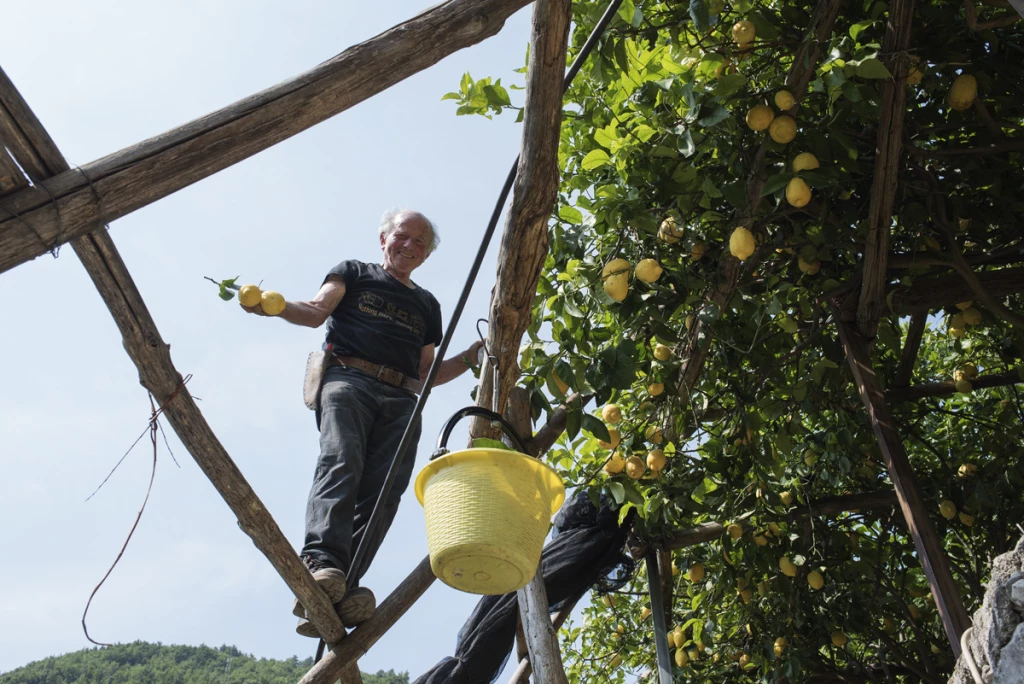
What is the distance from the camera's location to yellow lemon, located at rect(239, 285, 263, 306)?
8.71ft

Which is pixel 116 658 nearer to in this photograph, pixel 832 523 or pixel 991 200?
pixel 832 523

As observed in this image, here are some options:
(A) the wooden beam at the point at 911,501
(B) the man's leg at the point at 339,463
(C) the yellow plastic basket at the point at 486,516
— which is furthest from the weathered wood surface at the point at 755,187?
(C) the yellow plastic basket at the point at 486,516

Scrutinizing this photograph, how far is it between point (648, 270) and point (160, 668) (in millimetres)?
3532

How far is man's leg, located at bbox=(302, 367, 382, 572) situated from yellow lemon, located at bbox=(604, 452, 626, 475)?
817 millimetres

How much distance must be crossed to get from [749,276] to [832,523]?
2016 mm

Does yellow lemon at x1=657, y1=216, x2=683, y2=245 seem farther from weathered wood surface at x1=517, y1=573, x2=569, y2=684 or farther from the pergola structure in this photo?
weathered wood surface at x1=517, y1=573, x2=569, y2=684

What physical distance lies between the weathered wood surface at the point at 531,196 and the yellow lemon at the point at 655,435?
80cm

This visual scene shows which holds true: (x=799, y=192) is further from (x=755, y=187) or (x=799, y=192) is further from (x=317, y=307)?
(x=317, y=307)

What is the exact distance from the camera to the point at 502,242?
253 centimetres

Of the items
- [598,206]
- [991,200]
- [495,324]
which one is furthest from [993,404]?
[495,324]

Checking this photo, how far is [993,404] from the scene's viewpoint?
15.2ft

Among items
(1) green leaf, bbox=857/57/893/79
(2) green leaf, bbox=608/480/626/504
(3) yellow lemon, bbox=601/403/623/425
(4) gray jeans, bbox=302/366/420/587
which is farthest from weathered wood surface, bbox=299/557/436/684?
(1) green leaf, bbox=857/57/893/79

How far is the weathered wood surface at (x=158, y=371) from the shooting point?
1806 millimetres

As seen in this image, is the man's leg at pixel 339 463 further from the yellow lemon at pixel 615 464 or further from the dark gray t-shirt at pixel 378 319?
the yellow lemon at pixel 615 464
